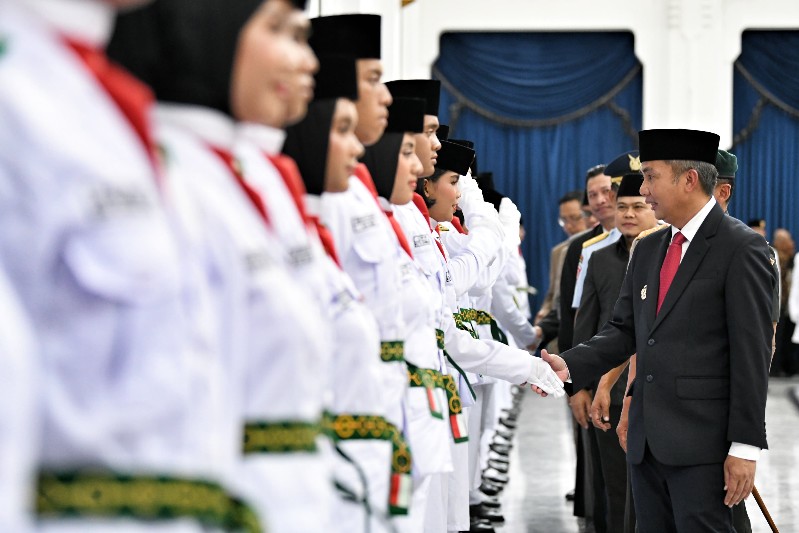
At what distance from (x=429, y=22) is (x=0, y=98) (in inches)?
570

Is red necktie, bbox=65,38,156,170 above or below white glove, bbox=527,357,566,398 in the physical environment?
above

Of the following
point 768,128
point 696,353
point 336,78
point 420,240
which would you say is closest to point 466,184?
point 696,353

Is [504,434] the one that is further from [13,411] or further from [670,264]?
[13,411]

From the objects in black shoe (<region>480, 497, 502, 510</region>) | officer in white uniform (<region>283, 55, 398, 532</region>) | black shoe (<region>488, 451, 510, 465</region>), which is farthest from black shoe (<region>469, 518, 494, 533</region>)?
officer in white uniform (<region>283, 55, 398, 532</region>)

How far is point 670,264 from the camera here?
4.18 meters

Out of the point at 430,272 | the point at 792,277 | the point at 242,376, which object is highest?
the point at 242,376

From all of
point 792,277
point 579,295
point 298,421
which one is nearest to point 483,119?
point 792,277

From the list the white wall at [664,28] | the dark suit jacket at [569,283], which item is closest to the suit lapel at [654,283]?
the dark suit jacket at [569,283]

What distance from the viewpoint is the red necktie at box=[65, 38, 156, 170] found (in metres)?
1.40

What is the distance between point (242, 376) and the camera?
1.66 meters

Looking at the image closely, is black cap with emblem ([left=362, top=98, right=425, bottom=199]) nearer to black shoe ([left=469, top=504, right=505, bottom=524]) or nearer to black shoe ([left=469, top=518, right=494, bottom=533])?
black shoe ([left=469, top=518, right=494, bottom=533])

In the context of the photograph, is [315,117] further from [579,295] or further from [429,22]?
[429,22]

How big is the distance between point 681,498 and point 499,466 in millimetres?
4758

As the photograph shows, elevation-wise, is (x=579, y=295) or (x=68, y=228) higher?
(x=68, y=228)
